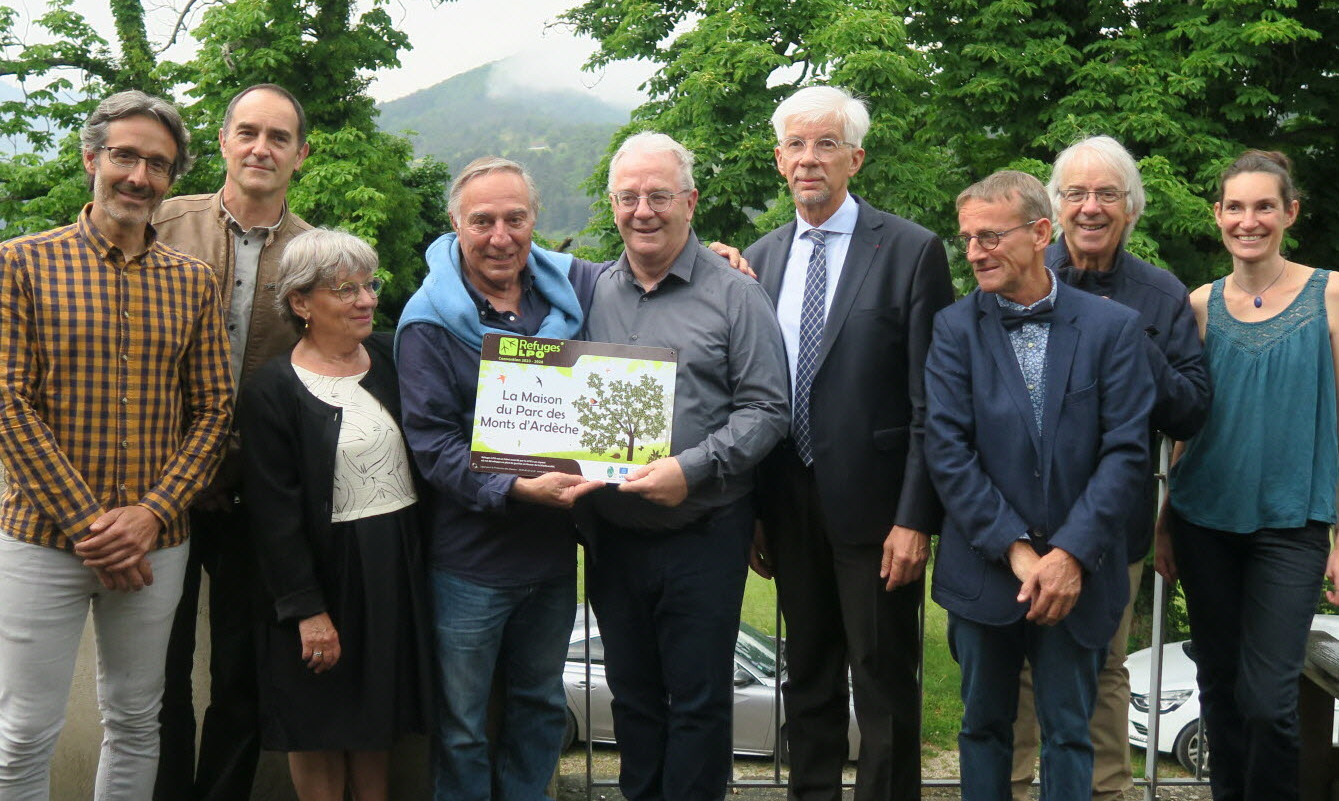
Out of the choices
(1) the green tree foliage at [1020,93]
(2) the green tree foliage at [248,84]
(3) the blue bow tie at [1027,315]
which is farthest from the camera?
(2) the green tree foliage at [248,84]

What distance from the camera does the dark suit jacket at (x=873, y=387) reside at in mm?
3373

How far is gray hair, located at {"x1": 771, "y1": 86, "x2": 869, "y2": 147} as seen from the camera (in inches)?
138

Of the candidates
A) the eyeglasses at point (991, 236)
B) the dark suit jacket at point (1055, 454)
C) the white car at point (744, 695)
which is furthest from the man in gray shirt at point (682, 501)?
the white car at point (744, 695)

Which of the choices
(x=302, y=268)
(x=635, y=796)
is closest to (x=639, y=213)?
(x=302, y=268)

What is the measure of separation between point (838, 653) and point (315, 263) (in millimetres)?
1902

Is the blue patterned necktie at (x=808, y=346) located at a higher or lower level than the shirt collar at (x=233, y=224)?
lower

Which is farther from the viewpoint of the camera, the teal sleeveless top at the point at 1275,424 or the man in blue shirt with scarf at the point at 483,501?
the teal sleeveless top at the point at 1275,424

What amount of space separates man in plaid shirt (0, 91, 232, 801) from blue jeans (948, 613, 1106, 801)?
2.17 meters

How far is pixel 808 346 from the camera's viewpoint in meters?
3.45

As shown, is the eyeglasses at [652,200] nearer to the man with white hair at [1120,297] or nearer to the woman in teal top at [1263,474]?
the man with white hair at [1120,297]

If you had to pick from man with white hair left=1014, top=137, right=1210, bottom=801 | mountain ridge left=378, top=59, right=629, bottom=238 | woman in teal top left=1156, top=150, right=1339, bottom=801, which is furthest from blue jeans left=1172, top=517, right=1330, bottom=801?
mountain ridge left=378, top=59, right=629, bottom=238

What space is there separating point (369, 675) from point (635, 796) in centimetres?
86

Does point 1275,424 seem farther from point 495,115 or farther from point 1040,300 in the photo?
point 495,115

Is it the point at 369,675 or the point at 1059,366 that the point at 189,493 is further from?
the point at 1059,366
